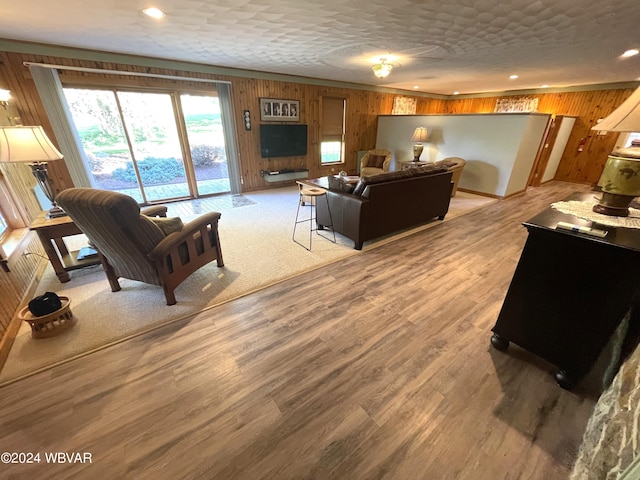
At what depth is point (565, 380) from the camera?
146 centimetres

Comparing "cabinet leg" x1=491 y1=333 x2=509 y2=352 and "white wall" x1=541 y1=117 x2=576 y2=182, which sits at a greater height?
"white wall" x1=541 y1=117 x2=576 y2=182

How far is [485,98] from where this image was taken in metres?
8.48

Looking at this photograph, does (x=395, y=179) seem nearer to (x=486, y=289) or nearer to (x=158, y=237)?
(x=486, y=289)

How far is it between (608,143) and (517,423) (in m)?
8.34

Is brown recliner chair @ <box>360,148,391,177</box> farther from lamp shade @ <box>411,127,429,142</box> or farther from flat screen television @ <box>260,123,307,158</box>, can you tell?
flat screen television @ <box>260,123,307,158</box>

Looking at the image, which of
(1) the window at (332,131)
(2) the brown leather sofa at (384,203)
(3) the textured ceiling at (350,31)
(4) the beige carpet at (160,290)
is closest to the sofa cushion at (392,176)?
(2) the brown leather sofa at (384,203)

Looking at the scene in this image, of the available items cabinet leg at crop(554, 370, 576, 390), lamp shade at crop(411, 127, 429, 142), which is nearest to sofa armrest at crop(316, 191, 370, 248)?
cabinet leg at crop(554, 370, 576, 390)

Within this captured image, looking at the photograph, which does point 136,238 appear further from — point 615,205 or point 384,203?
point 615,205

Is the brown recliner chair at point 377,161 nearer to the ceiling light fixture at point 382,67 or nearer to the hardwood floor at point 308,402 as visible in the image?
the ceiling light fixture at point 382,67

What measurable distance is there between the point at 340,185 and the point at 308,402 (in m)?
2.40

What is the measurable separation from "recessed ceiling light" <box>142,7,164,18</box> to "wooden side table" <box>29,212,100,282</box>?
205 cm

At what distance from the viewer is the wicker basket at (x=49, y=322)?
1761 mm

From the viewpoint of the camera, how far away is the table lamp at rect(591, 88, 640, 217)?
113 cm

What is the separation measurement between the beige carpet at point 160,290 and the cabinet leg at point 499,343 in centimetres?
163
